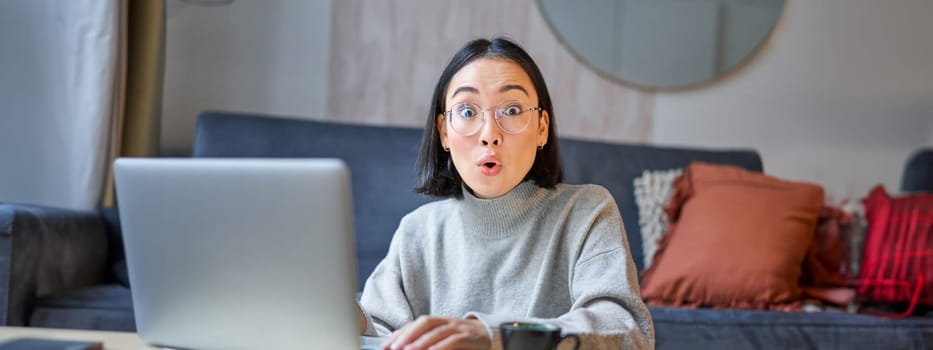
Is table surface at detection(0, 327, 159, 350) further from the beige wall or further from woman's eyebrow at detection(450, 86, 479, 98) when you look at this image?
the beige wall

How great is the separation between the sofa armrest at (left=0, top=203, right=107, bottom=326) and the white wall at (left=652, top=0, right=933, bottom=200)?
1742 mm

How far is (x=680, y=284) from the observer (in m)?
2.25

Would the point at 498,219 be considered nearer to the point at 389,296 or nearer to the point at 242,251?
the point at 389,296

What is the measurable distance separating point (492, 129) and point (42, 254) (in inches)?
45.1

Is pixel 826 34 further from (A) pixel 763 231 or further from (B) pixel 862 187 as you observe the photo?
(A) pixel 763 231

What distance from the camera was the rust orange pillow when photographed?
2234 mm

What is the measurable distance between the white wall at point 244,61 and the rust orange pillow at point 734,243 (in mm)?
1130

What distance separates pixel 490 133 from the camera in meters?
1.22

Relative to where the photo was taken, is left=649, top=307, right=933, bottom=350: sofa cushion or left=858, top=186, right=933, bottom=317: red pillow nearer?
left=649, top=307, right=933, bottom=350: sofa cushion

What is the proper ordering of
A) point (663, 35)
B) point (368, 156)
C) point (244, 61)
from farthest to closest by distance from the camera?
point (663, 35) → point (244, 61) → point (368, 156)

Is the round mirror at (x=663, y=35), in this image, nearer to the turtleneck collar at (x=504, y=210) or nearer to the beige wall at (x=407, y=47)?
the beige wall at (x=407, y=47)

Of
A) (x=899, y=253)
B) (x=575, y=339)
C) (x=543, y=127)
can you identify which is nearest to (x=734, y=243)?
(x=899, y=253)

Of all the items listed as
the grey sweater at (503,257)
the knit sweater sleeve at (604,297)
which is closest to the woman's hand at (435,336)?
the knit sweater sleeve at (604,297)

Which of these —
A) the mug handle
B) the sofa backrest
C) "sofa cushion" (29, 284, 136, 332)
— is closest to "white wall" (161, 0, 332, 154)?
the sofa backrest
